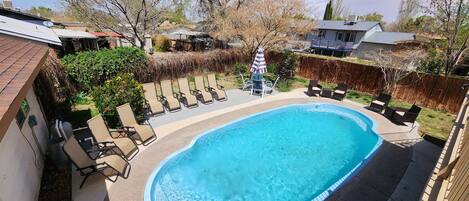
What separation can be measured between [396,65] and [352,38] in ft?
91.9

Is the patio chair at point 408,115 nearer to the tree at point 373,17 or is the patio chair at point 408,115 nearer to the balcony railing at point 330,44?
the balcony railing at point 330,44

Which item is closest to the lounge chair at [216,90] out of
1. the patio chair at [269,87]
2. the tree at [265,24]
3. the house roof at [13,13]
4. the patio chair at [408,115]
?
the patio chair at [269,87]

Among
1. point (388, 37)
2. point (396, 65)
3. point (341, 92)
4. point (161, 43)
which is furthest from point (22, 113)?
point (388, 37)

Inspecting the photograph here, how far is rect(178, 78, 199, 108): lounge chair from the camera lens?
10.9 meters

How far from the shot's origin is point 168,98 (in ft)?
34.6

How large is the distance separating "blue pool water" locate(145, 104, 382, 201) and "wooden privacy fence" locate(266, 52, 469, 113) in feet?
13.6

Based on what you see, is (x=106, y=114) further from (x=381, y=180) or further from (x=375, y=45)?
(x=375, y=45)

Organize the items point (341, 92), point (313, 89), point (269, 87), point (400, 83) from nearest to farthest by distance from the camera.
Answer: point (341, 92) < point (400, 83) < point (313, 89) < point (269, 87)

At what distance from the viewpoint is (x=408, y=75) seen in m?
12.7

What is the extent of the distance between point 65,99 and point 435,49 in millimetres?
21950

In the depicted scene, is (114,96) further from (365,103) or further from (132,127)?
(365,103)

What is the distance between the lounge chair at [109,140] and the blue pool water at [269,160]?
42.2 inches

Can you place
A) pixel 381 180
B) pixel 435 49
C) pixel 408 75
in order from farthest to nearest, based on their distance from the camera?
pixel 435 49, pixel 408 75, pixel 381 180

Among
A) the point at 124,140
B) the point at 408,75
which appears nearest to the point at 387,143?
the point at 408,75
